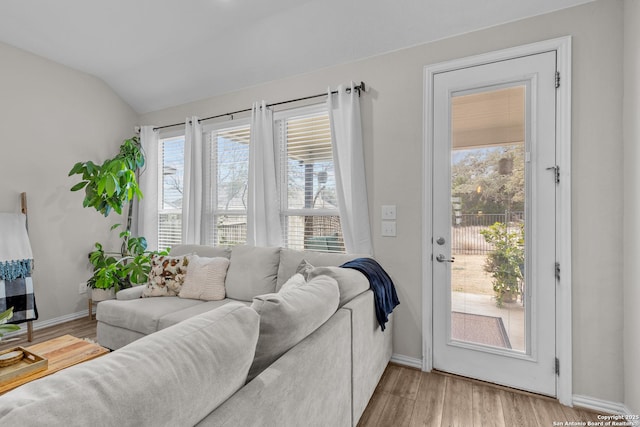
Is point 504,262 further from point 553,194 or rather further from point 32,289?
point 32,289

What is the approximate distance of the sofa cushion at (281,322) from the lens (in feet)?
3.63

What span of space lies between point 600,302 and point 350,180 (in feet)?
5.96

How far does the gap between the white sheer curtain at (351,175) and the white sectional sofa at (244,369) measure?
2.13ft

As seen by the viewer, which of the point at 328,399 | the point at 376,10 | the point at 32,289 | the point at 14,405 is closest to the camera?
the point at 14,405

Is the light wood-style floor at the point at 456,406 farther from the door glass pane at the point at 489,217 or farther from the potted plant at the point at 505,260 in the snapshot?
the potted plant at the point at 505,260

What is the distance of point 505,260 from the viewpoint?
223 cm

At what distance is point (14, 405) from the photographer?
0.54 m

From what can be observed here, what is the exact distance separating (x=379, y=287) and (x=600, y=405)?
4.83 ft

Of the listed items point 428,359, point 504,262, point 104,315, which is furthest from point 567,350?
point 104,315

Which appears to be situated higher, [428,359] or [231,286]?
[231,286]

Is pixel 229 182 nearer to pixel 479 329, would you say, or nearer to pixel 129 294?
pixel 129 294

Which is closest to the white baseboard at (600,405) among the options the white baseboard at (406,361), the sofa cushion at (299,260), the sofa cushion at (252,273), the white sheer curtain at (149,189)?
the white baseboard at (406,361)

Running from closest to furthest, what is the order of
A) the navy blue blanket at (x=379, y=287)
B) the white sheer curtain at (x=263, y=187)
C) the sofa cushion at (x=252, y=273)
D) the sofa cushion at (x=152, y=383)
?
the sofa cushion at (x=152, y=383) < the navy blue blanket at (x=379, y=287) < the sofa cushion at (x=252, y=273) < the white sheer curtain at (x=263, y=187)

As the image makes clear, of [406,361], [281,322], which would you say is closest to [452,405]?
[406,361]
